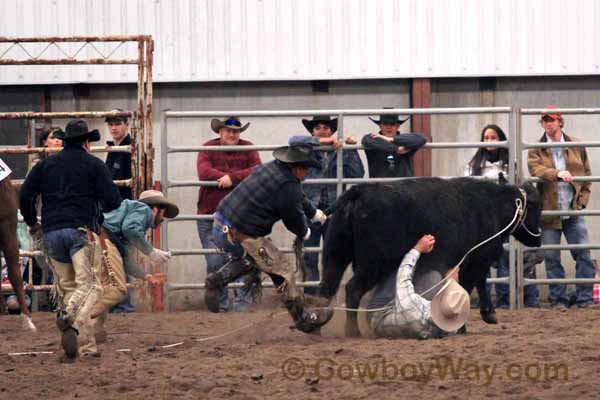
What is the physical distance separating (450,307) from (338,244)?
109 cm

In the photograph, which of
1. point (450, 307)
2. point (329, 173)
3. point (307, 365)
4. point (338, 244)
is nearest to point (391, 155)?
point (329, 173)

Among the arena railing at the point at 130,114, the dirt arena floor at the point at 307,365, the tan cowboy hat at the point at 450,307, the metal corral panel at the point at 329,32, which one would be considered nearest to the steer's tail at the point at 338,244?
the dirt arena floor at the point at 307,365

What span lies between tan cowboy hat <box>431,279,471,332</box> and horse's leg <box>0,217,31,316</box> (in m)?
3.81

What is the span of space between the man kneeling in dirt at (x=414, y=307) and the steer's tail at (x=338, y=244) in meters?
0.32

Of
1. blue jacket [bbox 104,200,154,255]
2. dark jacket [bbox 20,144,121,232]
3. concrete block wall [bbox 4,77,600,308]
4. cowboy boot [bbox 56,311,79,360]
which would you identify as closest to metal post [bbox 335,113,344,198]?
concrete block wall [bbox 4,77,600,308]

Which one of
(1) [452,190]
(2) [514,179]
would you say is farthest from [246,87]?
(1) [452,190]

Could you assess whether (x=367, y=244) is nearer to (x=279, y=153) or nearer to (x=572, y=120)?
(x=279, y=153)

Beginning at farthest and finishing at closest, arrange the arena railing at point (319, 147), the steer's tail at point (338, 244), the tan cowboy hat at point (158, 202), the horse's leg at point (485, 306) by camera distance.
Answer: the arena railing at point (319, 147) < the horse's leg at point (485, 306) < the tan cowboy hat at point (158, 202) < the steer's tail at point (338, 244)

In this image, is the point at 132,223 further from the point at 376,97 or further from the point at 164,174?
the point at 376,97

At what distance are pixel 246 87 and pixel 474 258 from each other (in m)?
4.27

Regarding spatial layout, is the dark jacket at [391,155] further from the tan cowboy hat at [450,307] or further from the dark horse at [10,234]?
the dark horse at [10,234]

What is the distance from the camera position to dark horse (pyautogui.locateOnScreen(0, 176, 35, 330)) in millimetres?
10312

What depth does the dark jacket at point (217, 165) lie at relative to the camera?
11320mm

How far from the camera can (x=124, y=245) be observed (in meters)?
9.07
